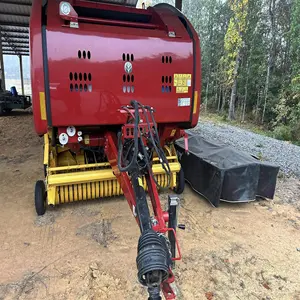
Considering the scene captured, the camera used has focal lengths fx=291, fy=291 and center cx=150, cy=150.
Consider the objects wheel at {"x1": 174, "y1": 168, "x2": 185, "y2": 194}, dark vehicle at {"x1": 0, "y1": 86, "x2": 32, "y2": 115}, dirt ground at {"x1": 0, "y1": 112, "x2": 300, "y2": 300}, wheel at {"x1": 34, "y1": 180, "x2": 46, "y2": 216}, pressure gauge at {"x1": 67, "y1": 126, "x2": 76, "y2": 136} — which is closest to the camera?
dirt ground at {"x1": 0, "y1": 112, "x2": 300, "y2": 300}

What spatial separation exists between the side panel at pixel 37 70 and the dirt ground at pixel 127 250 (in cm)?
119

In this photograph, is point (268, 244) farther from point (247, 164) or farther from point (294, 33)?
point (294, 33)

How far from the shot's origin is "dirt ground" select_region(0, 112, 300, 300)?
234 centimetres

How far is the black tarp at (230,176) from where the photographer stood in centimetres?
355

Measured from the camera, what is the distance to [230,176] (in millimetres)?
3527

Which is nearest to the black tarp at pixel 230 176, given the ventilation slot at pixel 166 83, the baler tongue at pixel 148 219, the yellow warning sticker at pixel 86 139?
the ventilation slot at pixel 166 83

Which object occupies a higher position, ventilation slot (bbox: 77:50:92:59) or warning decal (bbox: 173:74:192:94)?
ventilation slot (bbox: 77:50:92:59)

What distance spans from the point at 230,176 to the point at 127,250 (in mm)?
1534

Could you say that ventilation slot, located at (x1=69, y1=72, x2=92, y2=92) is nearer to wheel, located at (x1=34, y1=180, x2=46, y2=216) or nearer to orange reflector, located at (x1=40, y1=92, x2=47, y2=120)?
orange reflector, located at (x1=40, y1=92, x2=47, y2=120)

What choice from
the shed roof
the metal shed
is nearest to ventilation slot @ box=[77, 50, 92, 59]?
the metal shed

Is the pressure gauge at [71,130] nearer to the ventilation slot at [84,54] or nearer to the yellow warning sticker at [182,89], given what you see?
the ventilation slot at [84,54]

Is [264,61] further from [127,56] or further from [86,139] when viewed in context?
[86,139]

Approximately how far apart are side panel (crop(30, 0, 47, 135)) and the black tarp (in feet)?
6.82

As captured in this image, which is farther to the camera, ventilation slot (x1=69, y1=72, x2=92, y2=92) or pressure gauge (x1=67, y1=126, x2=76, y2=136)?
pressure gauge (x1=67, y1=126, x2=76, y2=136)
